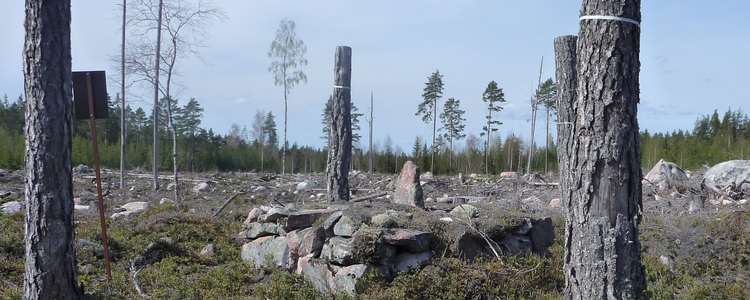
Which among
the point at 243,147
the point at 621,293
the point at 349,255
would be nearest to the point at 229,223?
the point at 349,255

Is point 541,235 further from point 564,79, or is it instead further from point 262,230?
point 262,230

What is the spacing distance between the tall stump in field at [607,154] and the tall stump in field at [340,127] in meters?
4.98

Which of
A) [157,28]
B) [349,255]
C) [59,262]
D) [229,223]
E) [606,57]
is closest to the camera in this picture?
[606,57]

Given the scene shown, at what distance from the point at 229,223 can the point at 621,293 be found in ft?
23.3

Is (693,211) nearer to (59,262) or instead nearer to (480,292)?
(480,292)

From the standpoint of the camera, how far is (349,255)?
515 cm

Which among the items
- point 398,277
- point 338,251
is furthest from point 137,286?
point 398,277

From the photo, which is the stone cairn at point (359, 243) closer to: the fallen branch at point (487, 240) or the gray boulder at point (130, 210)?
the fallen branch at point (487, 240)

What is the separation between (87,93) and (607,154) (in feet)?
18.7

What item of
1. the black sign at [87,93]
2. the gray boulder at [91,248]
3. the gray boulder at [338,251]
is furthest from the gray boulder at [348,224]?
the gray boulder at [91,248]

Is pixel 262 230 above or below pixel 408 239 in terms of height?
below

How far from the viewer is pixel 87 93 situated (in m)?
5.38

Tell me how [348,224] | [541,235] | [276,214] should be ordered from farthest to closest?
[276,214] → [541,235] → [348,224]

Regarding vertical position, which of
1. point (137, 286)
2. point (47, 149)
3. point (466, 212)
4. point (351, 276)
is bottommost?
point (137, 286)
